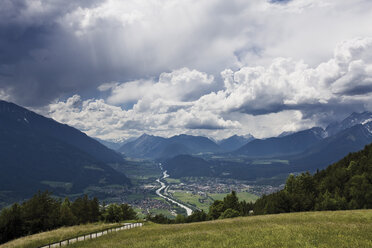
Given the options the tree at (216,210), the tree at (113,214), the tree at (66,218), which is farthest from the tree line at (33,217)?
the tree at (216,210)

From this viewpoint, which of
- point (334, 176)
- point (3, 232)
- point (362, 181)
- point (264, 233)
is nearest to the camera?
point (264, 233)

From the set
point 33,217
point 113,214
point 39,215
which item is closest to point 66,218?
point 39,215

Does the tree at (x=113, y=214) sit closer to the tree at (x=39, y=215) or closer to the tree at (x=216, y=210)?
the tree at (x=39, y=215)

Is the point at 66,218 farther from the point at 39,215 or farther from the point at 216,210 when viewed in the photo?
the point at 216,210

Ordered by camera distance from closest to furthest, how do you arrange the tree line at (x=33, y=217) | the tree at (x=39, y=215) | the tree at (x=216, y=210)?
1. the tree line at (x=33, y=217)
2. the tree at (x=39, y=215)
3. the tree at (x=216, y=210)

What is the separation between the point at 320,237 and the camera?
19688 mm

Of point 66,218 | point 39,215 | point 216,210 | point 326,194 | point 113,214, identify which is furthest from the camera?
point 216,210

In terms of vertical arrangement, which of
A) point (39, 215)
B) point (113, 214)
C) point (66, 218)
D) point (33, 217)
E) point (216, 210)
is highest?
point (39, 215)

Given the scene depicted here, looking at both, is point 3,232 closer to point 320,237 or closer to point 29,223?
point 29,223

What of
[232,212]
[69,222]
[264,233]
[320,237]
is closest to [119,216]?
[69,222]

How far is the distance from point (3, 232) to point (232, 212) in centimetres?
6413

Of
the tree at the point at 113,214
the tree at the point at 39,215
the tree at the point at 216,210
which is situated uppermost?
the tree at the point at 39,215

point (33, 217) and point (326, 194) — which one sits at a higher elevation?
point (33, 217)

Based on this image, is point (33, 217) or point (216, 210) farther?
point (216, 210)
